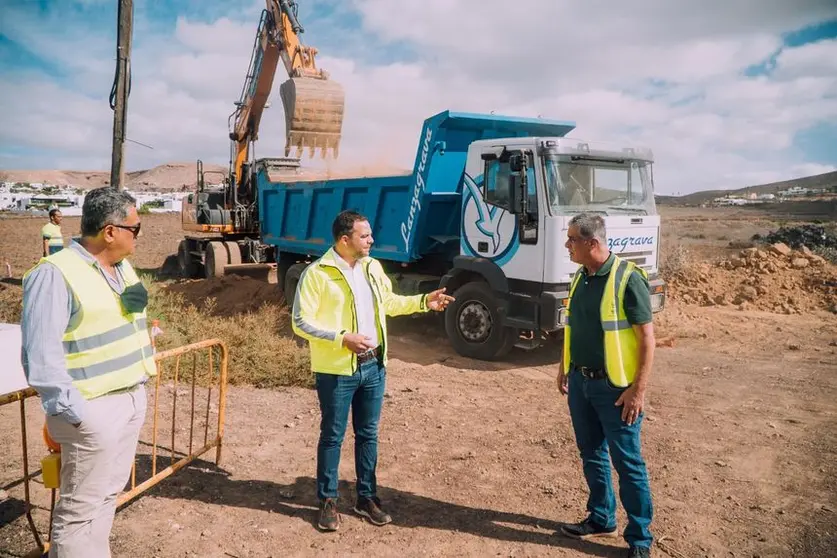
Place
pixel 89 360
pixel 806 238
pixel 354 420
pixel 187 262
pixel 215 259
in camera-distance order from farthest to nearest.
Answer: pixel 806 238 → pixel 187 262 → pixel 215 259 → pixel 354 420 → pixel 89 360

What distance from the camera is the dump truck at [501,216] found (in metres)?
6.44

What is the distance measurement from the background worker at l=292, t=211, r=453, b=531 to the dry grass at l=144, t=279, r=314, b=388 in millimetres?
2738

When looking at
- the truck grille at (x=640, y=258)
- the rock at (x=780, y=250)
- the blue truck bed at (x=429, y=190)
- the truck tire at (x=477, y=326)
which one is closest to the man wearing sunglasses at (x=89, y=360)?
the truck tire at (x=477, y=326)

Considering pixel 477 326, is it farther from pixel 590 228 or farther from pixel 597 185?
pixel 590 228

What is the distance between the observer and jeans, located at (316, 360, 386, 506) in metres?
3.34

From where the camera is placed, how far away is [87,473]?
2.38m

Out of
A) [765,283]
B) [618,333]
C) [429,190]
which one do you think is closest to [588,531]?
[618,333]

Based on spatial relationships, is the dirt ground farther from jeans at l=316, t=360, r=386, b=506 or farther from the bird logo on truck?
the bird logo on truck

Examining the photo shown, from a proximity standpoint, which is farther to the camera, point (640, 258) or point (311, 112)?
point (311, 112)

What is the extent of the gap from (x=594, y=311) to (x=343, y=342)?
1314 mm

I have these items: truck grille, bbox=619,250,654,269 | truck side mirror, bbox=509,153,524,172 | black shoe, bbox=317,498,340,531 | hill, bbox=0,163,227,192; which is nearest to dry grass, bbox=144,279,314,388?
black shoe, bbox=317,498,340,531

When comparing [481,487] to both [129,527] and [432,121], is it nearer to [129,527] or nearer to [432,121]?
[129,527]

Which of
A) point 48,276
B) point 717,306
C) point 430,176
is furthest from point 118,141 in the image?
point 717,306

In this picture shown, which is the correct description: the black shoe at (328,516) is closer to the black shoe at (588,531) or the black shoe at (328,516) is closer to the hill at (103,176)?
the black shoe at (588,531)
